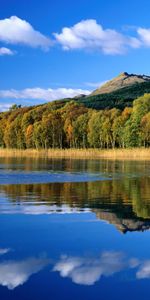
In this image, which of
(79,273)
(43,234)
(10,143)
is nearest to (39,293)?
(79,273)

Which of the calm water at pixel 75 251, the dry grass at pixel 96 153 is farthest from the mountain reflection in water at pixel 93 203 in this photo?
the dry grass at pixel 96 153

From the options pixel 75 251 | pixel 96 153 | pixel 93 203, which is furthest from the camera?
pixel 96 153

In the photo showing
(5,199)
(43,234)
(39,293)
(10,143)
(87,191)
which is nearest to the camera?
(39,293)

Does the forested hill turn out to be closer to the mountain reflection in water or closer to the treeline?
the treeline

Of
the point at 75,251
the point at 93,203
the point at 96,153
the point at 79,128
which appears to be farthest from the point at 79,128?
the point at 75,251

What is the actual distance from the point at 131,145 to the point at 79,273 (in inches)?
3290

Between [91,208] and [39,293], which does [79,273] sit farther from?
[91,208]

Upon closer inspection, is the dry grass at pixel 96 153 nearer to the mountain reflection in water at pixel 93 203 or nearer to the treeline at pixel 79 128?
the treeline at pixel 79 128

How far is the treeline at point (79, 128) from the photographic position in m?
93.5

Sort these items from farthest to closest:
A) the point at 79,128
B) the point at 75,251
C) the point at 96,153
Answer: the point at 79,128 → the point at 96,153 → the point at 75,251

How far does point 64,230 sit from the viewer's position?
1340cm

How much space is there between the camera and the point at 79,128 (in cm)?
11262

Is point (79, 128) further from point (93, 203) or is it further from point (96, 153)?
point (93, 203)

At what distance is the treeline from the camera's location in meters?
93.5
